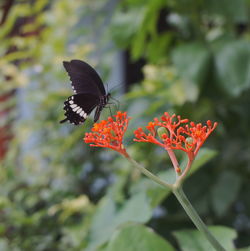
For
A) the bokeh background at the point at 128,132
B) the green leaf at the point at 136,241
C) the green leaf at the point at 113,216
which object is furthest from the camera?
the bokeh background at the point at 128,132

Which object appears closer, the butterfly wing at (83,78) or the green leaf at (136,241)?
the butterfly wing at (83,78)

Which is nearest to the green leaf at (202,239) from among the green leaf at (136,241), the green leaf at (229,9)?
the green leaf at (136,241)

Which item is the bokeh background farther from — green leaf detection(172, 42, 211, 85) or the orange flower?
the orange flower

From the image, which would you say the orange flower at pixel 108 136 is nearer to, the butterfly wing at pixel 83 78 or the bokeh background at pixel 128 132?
the butterfly wing at pixel 83 78

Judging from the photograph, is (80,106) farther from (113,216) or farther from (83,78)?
(113,216)

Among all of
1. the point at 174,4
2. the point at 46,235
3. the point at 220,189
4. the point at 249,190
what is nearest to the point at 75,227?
the point at 46,235
